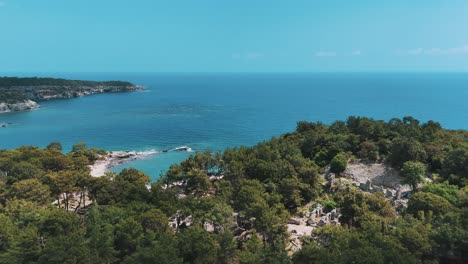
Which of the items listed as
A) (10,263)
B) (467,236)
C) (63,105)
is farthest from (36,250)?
(63,105)

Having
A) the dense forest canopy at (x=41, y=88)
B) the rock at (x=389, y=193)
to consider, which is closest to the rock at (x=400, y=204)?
the rock at (x=389, y=193)

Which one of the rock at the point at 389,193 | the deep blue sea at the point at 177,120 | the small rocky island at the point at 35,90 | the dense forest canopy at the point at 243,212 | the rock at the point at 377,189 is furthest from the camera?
the small rocky island at the point at 35,90

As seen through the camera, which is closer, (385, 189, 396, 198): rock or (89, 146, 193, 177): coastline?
(385, 189, 396, 198): rock

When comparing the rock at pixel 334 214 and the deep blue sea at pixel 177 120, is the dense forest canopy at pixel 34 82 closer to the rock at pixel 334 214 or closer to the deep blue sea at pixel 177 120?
the deep blue sea at pixel 177 120

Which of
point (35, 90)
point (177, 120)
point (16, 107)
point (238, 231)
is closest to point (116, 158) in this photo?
point (177, 120)

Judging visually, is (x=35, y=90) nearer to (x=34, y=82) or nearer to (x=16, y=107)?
(x=34, y=82)

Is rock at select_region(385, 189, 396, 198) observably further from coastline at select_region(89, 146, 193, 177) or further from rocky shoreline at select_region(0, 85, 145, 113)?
rocky shoreline at select_region(0, 85, 145, 113)

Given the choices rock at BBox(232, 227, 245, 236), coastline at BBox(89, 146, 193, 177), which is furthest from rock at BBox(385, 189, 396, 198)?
coastline at BBox(89, 146, 193, 177)
